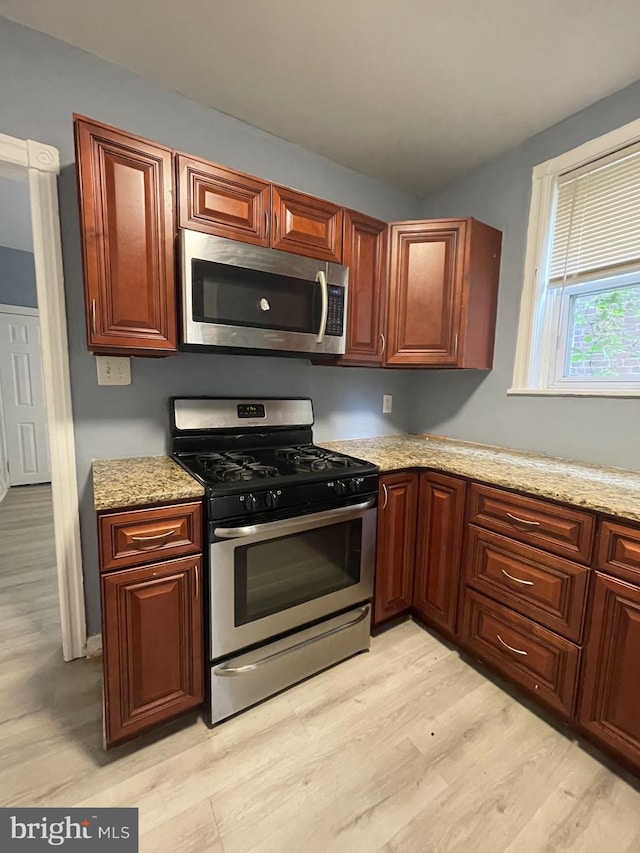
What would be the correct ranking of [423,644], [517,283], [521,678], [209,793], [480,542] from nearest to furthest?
[209,793]
[521,678]
[480,542]
[423,644]
[517,283]

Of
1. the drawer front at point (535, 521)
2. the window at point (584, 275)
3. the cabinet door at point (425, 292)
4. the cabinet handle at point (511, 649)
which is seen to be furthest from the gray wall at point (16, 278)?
the cabinet handle at point (511, 649)

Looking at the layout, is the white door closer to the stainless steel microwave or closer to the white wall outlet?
the white wall outlet

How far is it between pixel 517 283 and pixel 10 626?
10.8ft

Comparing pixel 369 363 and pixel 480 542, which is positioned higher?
pixel 369 363

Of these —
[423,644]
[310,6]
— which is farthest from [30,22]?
[423,644]

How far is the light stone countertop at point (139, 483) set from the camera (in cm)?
119

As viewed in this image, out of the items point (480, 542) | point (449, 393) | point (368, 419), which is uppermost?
point (449, 393)

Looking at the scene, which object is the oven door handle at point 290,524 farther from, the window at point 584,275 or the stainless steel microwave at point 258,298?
the window at point 584,275

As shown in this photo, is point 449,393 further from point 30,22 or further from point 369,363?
point 30,22

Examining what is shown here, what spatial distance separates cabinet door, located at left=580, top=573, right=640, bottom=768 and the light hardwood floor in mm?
148

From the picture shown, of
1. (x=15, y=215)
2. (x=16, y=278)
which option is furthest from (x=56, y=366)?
(x=16, y=278)

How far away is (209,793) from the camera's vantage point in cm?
119

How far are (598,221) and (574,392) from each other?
2.74 ft

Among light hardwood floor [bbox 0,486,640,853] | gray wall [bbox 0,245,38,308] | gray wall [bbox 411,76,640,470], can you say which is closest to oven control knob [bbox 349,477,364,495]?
light hardwood floor [bbox 0,486,640,853]
